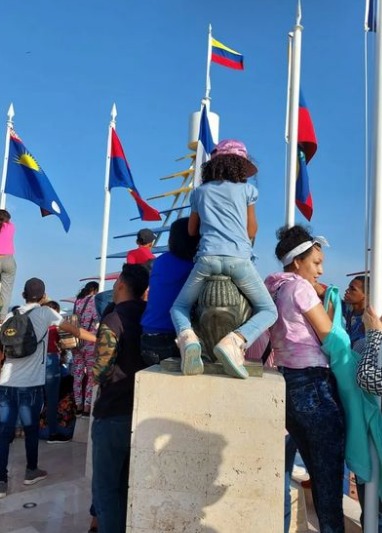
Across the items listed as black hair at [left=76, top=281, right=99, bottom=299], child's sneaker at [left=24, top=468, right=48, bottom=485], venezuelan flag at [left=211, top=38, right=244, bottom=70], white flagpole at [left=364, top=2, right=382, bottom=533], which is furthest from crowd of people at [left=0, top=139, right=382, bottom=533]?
venezuelan flag at [left=211, top=38, right=244, bottom=70]

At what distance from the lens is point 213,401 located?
2.41m

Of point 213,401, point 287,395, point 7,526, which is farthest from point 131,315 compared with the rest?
point 7,526


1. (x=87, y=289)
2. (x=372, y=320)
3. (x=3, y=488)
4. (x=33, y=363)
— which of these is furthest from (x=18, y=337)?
(x=372, y=320)

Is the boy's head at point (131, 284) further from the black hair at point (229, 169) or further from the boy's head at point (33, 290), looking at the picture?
the boy's head at point (33, 290)

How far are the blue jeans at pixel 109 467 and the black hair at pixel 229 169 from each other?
165 cm

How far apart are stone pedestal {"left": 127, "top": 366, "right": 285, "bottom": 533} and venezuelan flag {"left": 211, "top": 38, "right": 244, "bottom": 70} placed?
25.1 ft

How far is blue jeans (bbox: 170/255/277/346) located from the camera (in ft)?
8.61

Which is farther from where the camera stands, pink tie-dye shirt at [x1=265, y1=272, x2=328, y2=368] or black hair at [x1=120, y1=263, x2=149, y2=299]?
black hair at [x1=120, y1=263, x2=149, y2=299]

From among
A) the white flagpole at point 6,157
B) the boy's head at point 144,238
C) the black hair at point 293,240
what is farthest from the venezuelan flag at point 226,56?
the black hair at point 293,240

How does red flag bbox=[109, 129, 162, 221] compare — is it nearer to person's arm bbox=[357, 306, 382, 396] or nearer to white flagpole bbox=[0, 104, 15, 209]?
white flagpole bbox=[0, 104, 15, 209]

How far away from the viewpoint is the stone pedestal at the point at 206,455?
2334mm

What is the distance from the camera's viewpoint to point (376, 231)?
3152 mm

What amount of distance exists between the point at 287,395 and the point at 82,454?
13.8ft

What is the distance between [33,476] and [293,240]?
12.8 ft
